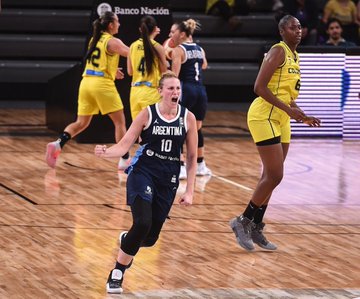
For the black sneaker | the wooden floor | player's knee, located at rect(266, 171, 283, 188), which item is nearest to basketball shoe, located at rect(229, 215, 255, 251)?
the wooden floor

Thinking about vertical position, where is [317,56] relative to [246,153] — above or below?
above

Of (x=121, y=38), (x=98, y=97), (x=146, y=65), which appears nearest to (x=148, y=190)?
(x=146, y=65)

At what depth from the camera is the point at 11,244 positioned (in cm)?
933

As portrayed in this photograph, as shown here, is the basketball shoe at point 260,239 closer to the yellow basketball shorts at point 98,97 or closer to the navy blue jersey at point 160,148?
the navy blue jersey at point 160,148

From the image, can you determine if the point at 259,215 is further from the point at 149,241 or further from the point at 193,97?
A: the point at 193,97

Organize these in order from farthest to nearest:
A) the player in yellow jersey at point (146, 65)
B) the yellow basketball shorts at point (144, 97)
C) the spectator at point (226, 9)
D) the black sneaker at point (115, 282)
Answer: the spectator at point (226, 9) → the yellow basketball shorts at point (144, 97) → the player in yellow jersey at point (146, 65) → the black sneaker at point (115, 282)

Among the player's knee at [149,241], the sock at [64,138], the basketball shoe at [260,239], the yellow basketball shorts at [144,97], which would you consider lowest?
the sock at [64,138]

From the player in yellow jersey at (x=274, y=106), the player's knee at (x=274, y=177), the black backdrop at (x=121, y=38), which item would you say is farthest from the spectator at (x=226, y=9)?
the player's knee at (x=274, y=177)

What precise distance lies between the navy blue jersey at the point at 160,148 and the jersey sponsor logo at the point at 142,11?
24.1 feet

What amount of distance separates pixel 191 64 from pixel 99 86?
1.31 metres

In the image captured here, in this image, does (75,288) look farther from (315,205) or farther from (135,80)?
(135,80)

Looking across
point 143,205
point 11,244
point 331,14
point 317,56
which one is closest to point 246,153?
point 317,56

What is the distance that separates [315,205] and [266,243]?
229 centimetres

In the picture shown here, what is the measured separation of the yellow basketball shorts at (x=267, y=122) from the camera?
9.23m
